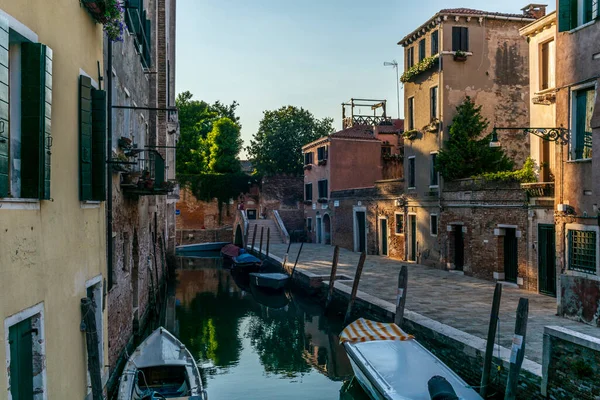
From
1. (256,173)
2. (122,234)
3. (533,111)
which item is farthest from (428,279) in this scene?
(256,173)

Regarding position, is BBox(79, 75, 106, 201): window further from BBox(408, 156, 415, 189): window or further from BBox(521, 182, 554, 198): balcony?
BBox(408, 156, 415, 189): window

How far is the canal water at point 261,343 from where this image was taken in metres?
10.0

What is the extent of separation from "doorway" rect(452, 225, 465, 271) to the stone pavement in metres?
0.60

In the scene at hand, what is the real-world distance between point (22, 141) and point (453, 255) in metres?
15.9

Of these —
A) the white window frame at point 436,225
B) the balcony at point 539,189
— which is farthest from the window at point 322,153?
the balcony at point 539,189

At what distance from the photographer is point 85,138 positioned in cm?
561

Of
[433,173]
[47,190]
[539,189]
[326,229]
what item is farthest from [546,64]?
[326,229]

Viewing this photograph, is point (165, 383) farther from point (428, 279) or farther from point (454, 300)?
point (428, 279)

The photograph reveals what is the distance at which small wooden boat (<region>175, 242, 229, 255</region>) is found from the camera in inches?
1318

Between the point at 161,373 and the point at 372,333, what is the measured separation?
145 inches

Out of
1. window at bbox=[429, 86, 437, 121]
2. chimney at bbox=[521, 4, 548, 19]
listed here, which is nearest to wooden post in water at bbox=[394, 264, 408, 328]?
window at bbox=[429, 86, 437, 121]

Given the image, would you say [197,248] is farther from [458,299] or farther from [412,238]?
[458,299]

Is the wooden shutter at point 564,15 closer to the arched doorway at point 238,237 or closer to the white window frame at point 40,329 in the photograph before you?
the white window frame at point 40,329

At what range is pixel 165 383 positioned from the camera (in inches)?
324
